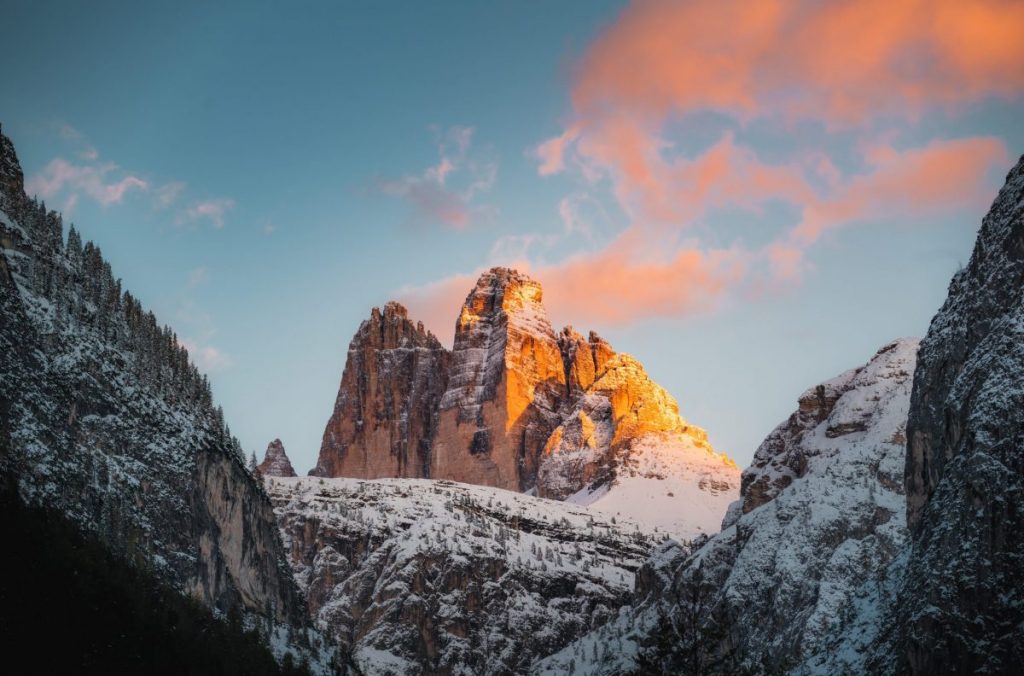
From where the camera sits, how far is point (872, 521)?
643ft

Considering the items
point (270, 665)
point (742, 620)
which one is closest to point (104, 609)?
point (270, 665)

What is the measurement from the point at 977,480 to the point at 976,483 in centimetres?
27

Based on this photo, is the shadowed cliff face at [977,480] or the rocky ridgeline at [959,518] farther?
the shadowed cliff face at [977,480]

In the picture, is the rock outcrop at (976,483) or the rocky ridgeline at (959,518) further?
the rock outcrop at (976,483)

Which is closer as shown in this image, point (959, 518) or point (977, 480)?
point (977, 480)

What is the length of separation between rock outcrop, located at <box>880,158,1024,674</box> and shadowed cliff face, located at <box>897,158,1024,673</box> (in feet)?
0.31

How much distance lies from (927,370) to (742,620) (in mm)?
66382

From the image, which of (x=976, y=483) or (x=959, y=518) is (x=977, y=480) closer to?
(x=976, y=483)

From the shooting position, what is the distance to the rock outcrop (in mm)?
110688

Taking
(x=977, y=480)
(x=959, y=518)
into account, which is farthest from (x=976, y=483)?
(x=959, y=518)

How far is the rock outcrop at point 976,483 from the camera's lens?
11069cm

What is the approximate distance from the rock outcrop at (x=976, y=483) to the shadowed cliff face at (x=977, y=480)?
10 centimetres

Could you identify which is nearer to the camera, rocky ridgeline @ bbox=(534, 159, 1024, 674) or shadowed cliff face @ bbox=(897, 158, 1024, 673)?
rocky ridgeline @ bbox=(534, 159, 1024, 674)

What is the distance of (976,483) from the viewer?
11569 centimetres
